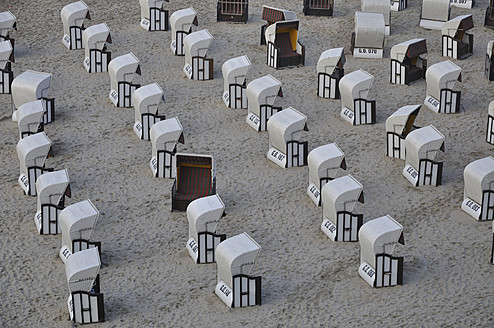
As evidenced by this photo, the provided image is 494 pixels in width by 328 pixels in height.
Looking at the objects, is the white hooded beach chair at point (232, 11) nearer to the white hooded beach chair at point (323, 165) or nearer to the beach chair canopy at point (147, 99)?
the beach chair canopy at point (147, 99)

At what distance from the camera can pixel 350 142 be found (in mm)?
28734

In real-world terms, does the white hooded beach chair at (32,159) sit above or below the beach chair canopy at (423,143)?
below

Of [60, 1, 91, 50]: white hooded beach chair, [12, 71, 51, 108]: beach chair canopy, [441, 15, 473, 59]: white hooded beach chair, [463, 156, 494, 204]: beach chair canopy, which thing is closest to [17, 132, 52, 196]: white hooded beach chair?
[12, 71, 51, 108]: beach chair canopy

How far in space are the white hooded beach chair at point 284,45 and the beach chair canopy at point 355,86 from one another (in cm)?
426

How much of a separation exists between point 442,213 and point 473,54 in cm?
1091

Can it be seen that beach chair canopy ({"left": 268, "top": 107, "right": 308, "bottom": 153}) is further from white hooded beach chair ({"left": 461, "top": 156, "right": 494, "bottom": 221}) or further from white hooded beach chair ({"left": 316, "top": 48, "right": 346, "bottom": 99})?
white hooded beach chair ({"left": 461, "top": 156, "right": 494, "bottom": 221})

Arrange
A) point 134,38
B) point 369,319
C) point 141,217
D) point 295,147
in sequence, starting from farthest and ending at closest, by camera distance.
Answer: point 134,38, point 295,147, point 141,217, point 369,319

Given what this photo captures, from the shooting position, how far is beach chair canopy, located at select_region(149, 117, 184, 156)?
87.0 ft

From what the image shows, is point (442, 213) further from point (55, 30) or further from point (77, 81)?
point (55, 30)

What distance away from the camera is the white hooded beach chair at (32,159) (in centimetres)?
2605

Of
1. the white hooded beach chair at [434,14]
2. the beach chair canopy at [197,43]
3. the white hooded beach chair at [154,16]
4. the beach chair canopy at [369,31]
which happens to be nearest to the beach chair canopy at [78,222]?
the beach chair canopy at [197,43]

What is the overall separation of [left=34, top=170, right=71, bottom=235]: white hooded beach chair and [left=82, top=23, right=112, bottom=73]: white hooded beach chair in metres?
9.56

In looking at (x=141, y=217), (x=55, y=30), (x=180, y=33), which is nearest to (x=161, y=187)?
(x=141, y=217)

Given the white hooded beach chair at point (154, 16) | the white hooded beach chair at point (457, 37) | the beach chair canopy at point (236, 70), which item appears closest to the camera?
the beach chair canopy at point (236, 70)
